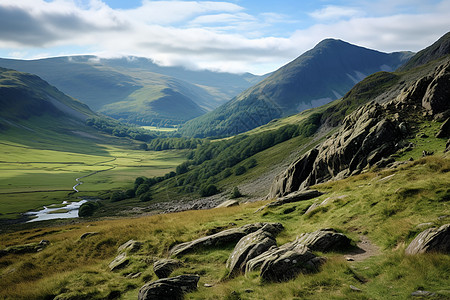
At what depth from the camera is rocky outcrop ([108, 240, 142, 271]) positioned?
20112 millimetres

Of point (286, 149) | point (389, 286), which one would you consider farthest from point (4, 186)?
point (389, 286)

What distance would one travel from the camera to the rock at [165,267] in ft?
55.5

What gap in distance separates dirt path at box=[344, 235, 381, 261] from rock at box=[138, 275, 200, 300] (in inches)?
356

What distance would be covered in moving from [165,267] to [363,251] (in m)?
12.4

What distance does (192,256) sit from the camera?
1994cm

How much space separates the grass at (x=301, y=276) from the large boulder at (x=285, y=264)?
64cm

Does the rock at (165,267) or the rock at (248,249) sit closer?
the rock at (248,249)

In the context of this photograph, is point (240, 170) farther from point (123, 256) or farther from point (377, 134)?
point (123, 256)

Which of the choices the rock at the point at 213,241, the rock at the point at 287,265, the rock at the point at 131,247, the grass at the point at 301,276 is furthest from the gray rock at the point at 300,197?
the rock at the point at 287,265

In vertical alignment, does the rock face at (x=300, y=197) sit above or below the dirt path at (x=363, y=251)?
below

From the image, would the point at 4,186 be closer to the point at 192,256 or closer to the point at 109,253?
the point at 109,253

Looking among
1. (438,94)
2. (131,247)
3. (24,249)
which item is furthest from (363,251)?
(438,94)

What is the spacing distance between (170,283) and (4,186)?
630 ft

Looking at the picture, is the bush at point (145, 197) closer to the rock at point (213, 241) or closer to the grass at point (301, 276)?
the grass at point (301, 276)
